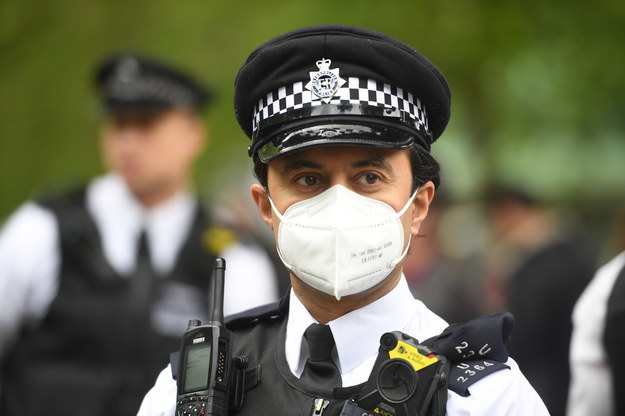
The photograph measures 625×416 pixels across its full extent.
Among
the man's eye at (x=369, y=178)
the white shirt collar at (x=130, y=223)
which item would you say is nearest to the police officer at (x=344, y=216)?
the man's eye at (x=369, y=178)

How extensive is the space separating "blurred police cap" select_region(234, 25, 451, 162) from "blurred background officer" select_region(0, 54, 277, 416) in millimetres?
3022

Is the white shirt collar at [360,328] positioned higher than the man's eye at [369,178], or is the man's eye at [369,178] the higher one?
the man's eye at [369,178]

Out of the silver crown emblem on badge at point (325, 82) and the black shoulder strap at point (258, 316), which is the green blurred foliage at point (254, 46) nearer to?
the black shoulder strap at point (258, 316)

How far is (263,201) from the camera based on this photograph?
3271 mm

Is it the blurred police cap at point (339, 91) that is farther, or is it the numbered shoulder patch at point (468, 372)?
the blurred police cap at point (339, 91)

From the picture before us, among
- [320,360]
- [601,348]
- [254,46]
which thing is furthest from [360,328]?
[254,46]

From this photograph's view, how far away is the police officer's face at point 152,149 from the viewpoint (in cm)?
655

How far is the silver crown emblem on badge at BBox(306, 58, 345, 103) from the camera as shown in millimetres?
3025

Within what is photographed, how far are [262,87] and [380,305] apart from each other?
668mm

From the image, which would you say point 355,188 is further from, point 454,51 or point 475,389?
point 454,51

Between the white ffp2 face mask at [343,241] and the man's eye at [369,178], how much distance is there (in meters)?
0.06

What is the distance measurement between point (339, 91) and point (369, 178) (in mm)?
239

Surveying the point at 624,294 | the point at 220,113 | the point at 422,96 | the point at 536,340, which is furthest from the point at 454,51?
the point at 422,96

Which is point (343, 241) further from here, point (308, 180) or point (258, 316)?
point (258, 316)
